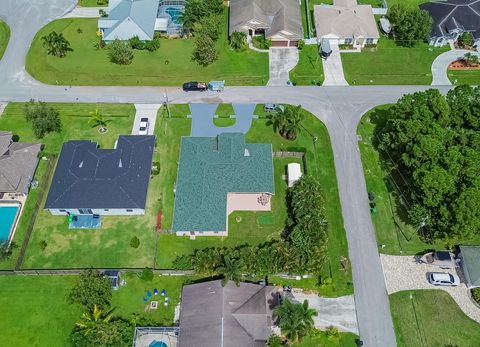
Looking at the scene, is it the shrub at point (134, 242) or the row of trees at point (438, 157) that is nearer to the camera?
the row of trees at point (438, 157)

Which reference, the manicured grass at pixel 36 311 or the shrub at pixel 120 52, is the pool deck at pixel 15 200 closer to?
the manicured grass at pixel 36 311

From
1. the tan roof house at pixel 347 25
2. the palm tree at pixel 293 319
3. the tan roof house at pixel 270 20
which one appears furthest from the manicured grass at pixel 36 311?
the tan roof house at pixel 347 25

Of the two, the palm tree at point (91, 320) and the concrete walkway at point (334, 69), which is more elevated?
the concrete walkway at point (334, 69)

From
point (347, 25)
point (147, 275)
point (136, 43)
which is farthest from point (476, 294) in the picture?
point (136, 43)

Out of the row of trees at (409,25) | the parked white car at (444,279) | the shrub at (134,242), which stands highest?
the row of trees at (409,25)

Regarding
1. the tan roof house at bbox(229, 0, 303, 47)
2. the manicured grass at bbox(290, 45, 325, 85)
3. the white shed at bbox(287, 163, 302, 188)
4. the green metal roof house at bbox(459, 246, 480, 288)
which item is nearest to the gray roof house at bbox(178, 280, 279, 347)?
the white shed at bbox(287, 163, 302, 188)

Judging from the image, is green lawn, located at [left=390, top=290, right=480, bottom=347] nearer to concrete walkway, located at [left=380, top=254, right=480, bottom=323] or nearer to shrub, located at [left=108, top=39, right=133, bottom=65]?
concrete walkway, located at [left=380, top=254, right=480, bottom=323]
